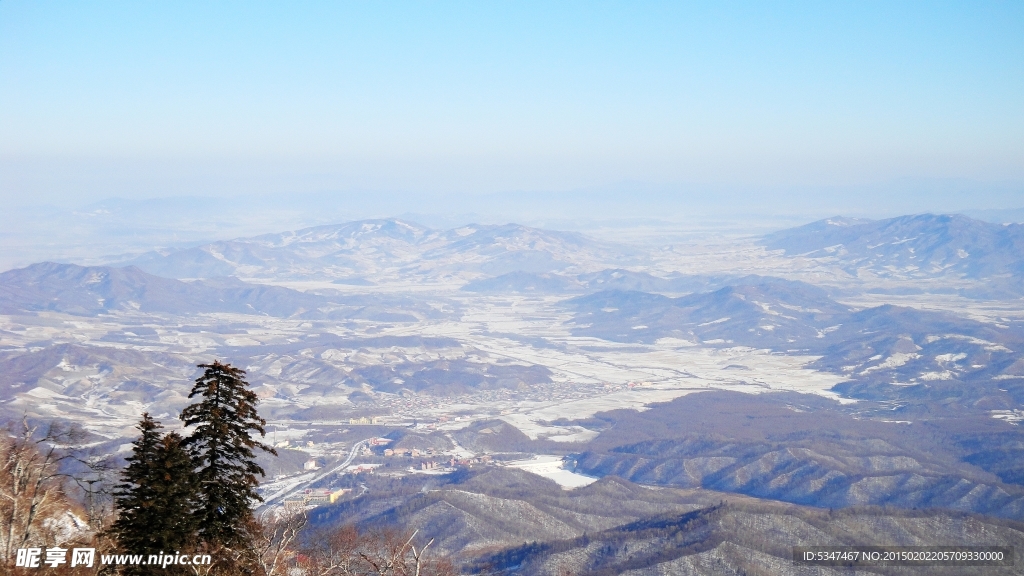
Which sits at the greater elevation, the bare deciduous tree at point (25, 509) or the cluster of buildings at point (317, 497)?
the bare deciduous tree at point (25, 509)

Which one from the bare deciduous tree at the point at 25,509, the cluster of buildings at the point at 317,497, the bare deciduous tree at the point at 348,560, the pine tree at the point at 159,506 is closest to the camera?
the pine tree at the point at 159,506

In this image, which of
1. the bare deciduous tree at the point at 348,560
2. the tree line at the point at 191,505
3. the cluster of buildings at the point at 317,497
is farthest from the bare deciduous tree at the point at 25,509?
the cluster of buildings at the point at 317,497

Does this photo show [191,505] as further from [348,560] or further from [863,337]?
[863,337]

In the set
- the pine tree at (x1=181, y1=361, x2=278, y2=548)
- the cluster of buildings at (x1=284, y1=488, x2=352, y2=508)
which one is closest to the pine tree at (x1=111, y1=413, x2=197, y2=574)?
the pine tree at (x1=181, y1=361, x2=278, y2=548)

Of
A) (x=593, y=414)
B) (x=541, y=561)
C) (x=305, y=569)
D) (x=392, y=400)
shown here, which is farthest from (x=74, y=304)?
(x=305, y=569)

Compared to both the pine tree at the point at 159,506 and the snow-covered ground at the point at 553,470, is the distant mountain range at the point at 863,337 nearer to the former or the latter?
the snow-covered ground at the point at 553,470

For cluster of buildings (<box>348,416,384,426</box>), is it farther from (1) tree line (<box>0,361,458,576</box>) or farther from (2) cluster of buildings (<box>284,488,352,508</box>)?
(1) tree line (<box>0,361,458,576</box>)

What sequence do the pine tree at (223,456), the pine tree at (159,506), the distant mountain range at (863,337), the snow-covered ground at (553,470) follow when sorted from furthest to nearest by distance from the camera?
the distant mountain range at (863,337) → the snow-covered ground at (553,470) → the pine tree at (223,456) → the pine tree at (159,506)

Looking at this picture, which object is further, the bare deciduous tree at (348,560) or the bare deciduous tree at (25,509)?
the bare deciduous tree at (348,560)
